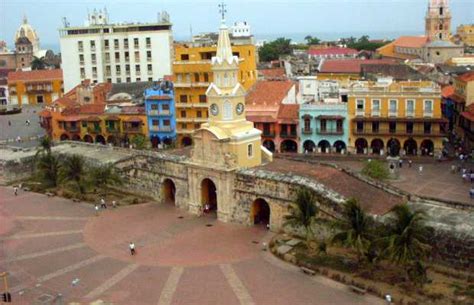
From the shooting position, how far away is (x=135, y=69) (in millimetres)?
100562

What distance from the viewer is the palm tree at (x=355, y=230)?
3152 centimetres

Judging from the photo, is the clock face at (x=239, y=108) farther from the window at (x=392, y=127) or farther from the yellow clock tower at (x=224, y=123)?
the window at (x=392, y=127)

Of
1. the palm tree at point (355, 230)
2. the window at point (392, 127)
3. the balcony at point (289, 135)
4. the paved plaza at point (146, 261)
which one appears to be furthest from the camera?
the balcony at point (289, 135)

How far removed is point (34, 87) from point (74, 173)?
69.9 metres

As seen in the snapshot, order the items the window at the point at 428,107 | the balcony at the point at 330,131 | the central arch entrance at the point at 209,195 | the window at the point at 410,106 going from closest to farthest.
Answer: the central arch entrance at the point at 209,195 → the window at the point at 428,107 → the window at the point at 410,106 → the balcony at the point at 330,131

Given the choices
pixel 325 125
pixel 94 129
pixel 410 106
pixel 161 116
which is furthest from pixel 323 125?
pixel 94 129

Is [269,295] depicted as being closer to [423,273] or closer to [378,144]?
[423,273]

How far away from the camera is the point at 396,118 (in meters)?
61.5

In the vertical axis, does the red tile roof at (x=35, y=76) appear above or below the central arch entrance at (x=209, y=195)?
above

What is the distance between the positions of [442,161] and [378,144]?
24.4 ft

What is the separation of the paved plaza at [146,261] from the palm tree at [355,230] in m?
2.46

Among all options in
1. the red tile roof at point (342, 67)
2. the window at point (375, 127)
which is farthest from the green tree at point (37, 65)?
the window at point (375, 127)

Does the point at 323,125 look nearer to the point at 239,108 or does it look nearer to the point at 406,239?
the point at 239,108

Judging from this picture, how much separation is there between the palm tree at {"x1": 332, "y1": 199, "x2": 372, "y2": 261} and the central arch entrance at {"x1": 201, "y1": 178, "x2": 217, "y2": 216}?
15760 millimetres
